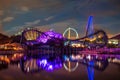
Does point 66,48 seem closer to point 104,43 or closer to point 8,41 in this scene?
point 104,43

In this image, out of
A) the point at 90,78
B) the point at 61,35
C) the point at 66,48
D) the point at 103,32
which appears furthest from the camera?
the point at 61,35

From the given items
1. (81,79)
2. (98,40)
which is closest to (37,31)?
(98,40)

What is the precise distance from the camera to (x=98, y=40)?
74812mm

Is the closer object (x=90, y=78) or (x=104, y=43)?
(x=90, y=78)

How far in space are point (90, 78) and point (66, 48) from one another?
64900 millimetres

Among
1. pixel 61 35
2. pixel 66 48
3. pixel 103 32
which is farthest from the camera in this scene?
pixel 61 35

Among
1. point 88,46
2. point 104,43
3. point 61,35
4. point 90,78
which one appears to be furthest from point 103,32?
point 90,78

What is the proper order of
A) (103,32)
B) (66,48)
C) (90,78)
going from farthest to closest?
(66,48) < (103,32) < (90,78)

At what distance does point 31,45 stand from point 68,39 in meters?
12.5

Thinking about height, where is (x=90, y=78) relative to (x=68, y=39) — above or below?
below

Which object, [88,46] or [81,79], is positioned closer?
[81,79]

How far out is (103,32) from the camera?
72.2 metres

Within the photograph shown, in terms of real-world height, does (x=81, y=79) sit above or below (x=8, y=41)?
below

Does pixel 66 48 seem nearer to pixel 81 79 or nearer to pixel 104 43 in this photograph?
pixel 104 43
